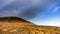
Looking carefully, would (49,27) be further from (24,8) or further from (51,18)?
(24,8)

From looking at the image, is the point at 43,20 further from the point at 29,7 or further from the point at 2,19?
the point at 2,19

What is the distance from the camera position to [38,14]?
394 cm

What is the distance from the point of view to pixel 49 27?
376 cm

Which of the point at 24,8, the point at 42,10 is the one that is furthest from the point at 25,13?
the point at 42,10

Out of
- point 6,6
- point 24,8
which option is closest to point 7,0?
point 6,6

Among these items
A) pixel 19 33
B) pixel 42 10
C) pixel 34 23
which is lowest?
pixel 19 33

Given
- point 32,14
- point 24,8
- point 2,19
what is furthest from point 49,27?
point 2,19

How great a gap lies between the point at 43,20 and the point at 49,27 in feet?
0.79

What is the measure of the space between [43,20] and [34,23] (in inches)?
9.0

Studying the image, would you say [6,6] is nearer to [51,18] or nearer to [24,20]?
[24,20]

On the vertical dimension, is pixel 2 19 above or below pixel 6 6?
below

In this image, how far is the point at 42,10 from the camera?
3.92 m

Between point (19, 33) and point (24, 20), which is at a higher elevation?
point (24, 20)

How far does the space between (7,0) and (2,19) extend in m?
0.48
